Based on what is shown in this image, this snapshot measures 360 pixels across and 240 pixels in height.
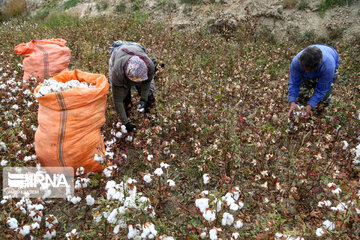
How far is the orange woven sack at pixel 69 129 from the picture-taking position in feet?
8.68

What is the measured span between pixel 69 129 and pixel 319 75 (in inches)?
121

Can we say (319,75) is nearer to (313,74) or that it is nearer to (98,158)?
(313,74)

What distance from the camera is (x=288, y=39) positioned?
20.7 feet

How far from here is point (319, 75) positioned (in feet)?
10.4

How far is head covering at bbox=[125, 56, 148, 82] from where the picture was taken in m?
2.73

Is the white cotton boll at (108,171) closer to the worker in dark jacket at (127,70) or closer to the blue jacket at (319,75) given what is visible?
the worker in dark jacket at (127,70)

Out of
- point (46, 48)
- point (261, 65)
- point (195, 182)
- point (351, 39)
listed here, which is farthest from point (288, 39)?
point (46, 48)

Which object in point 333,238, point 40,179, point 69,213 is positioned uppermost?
point 333,238

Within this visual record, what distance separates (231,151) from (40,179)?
6.68 ft

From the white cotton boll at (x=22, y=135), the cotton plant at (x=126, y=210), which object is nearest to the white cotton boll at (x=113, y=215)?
the cotton plant at (x=126, y=210)

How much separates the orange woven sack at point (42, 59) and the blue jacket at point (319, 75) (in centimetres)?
404

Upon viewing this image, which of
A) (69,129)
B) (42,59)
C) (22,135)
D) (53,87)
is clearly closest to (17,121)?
(22,135)

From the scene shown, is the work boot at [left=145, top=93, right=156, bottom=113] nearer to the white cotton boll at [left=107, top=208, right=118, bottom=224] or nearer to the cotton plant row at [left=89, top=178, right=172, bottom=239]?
the cotton plant row at [left=89, top=178, right=172, bottom=239]

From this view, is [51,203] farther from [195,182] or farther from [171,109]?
[171,109]
